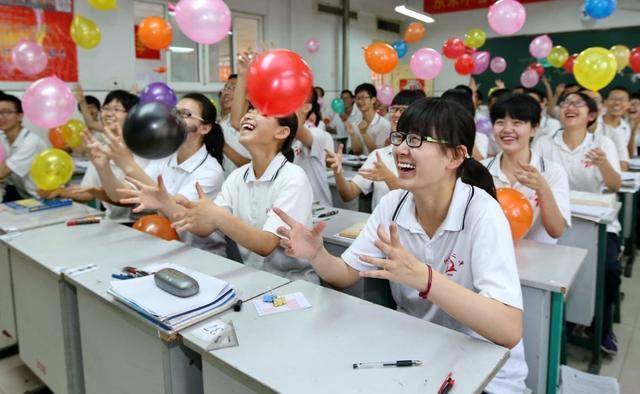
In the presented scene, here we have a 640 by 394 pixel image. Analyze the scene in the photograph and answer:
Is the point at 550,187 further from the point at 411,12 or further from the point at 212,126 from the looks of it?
the point at 411,12

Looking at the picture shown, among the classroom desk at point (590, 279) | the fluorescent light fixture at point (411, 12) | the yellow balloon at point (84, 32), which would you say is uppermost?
the fluorescent light fixture at point (411, 12)

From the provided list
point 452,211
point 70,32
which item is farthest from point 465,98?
point 70,32

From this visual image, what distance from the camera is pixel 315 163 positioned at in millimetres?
3396

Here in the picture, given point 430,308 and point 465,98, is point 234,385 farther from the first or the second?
point 465,98

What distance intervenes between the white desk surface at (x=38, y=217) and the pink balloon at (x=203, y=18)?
1.45 m

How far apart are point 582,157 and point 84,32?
466 centimetres

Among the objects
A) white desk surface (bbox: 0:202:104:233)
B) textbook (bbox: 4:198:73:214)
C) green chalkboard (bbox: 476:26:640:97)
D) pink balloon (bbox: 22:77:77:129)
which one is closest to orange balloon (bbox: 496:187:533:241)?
white desk surface (bbox: 0:202:104:233)

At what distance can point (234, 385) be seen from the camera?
1.12 m

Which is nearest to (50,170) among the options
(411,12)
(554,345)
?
(554,345)

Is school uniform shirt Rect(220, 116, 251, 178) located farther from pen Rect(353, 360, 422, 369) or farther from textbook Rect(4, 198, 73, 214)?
pen Rect(353, 360, 422, 369)

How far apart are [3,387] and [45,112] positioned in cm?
144

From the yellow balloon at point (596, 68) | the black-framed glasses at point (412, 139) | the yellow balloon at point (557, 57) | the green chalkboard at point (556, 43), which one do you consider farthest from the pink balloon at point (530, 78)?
the black-framed glasses at point (412, 139)

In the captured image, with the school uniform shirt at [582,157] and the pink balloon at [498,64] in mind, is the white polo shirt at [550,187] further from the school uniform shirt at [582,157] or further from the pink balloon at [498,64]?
the pink balloon at [498,64]

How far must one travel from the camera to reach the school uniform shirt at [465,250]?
1245mm
